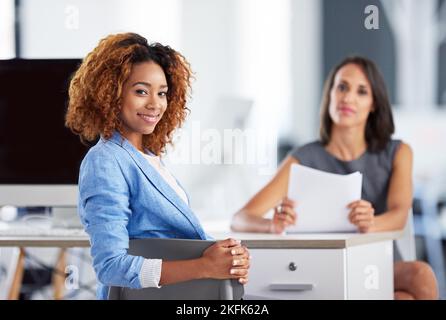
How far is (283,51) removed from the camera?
17.3 feet

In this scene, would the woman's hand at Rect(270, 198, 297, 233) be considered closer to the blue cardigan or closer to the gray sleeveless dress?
the gray sleeveless dress

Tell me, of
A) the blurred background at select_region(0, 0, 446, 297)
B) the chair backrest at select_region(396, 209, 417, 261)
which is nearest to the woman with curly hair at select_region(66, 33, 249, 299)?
the chair backrest at select_region(396, 209, 417, 261)

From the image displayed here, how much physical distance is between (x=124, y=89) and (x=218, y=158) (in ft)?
3.99

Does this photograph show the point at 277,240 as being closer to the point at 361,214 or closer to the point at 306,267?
the point at 306,267

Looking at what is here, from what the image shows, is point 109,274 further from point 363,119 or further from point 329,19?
point 329,19

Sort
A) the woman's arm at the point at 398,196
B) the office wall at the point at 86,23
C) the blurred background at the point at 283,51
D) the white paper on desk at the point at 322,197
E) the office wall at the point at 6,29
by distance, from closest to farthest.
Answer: the white paper on desk at the point at 322,197 → the woman's arm at the point at 398,196 → the office wall at the point at 6,29 → the office wall at the point at 86,23 → the blurred background at the point at 283,51

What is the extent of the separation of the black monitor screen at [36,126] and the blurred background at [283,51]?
1.79 m

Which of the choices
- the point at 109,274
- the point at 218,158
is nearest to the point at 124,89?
the point at 109,274

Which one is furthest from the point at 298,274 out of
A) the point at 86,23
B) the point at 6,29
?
the point at 86,23

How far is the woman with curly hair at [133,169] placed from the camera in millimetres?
1327

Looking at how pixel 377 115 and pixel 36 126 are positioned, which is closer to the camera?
pixel 36 126

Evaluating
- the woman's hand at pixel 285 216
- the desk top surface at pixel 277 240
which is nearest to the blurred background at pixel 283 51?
the woman's hand at pixel 285 216

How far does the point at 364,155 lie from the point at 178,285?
41.0 inches

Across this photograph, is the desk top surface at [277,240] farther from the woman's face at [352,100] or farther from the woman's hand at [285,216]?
the woman's face at [352,100]
